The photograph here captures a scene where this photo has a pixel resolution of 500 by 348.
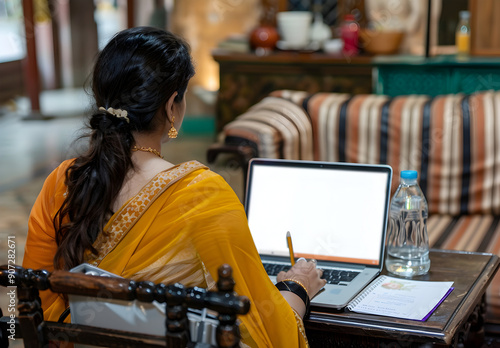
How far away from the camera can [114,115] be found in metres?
1.21

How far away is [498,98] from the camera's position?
290 cm

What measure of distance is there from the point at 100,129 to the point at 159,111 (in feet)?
0.39

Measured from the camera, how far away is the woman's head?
1.18 m

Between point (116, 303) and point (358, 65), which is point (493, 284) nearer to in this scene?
point (116, 303)

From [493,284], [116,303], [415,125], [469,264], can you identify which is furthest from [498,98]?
[116,303]

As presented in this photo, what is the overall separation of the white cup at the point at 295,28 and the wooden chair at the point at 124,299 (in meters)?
4.19

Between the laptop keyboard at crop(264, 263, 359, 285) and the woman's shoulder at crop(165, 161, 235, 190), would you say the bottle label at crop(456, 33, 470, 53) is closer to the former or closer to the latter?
the laptop keyboard at crop(264, 263, 359, 285)

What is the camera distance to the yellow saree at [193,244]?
1145mm

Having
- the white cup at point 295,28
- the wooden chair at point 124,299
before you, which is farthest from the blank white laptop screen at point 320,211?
the white cup at point 295,28

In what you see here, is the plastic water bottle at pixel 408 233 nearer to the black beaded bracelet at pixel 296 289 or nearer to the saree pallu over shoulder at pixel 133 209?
the black beaded bracelet at pixel 296 289

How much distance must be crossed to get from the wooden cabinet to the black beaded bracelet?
3487 mm

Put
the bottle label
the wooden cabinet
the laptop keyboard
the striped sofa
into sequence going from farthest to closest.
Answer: the wooden cabinet → the bottle label → the striped sofa → the laptop keyboard

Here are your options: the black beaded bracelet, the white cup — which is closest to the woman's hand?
the black beaded bracelet

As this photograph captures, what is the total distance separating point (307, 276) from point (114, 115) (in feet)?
1.75
